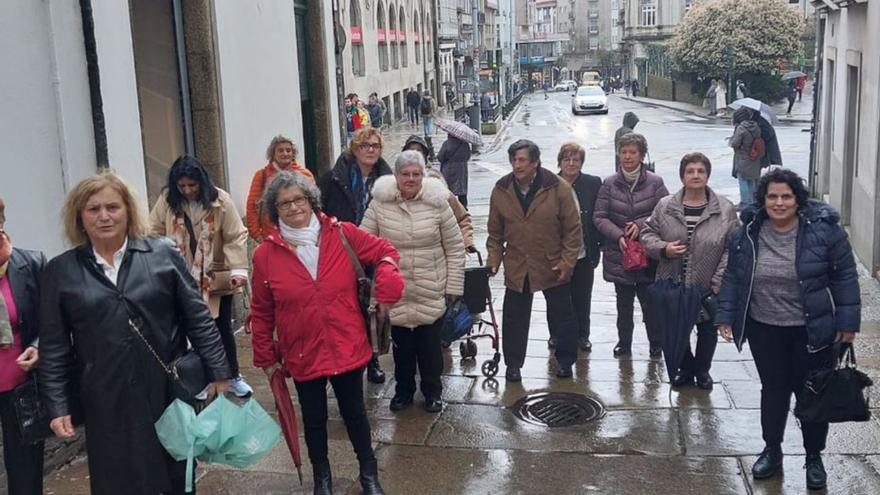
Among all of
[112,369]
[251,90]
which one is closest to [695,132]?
[251,90]

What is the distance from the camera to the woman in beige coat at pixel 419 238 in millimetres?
5781

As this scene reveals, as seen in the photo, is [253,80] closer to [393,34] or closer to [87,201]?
[87,201]

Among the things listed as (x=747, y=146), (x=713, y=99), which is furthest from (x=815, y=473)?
(x=713, y=99)

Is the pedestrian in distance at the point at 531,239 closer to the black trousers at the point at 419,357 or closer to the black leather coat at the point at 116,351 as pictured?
the black trousers at the point at 419,357

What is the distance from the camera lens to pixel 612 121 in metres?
40.6

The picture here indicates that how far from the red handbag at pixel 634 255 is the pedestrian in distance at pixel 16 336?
4141mm

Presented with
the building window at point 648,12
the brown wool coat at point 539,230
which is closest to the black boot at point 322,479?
the brown wool coat at point 539,230

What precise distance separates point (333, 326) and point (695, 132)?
98.8ft

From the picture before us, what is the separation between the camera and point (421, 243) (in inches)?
228

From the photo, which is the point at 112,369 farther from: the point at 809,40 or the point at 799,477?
the point at 809,40

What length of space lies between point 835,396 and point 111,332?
3482 millimetres

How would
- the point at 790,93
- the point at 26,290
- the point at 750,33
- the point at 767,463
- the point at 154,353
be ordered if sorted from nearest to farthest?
the point at 154,353 → the point at 26,290 → the point at 767,463 → the point at 790,93 → the point at 750,33

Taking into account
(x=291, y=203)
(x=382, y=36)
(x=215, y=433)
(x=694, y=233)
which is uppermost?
(x=382, y=36)

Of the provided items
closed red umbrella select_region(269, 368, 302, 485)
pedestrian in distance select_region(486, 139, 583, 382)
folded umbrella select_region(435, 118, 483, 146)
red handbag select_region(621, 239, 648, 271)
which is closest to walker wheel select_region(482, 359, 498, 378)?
pedestrian in distance select_region(486, 139, 583, 382)
